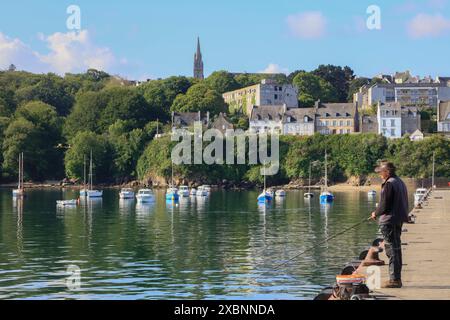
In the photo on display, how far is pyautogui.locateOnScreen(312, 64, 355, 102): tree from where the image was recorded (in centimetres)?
19075

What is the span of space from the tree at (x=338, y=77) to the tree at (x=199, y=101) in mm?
31330

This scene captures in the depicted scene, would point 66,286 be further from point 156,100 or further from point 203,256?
point 156,100

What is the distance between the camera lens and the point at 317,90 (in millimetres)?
180500

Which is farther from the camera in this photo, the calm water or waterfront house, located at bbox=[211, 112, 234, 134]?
waterfront house, located at bbox=[211, 112, 234, 134]

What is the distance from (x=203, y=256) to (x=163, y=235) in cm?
1230

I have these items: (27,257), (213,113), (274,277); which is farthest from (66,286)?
(213,113)

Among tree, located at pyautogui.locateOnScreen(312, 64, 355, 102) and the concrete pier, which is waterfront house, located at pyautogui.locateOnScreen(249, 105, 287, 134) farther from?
the concrete pier

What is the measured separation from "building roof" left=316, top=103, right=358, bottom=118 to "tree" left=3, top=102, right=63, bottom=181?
4429 centimetres

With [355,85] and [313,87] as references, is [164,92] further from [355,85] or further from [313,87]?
[355,85]

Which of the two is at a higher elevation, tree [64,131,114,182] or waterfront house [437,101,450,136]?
waterfront house [437,101,450,136]

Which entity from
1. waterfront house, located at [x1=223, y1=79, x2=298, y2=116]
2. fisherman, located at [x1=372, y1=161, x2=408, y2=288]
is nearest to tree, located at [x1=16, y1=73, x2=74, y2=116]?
waterfront house, located at [x1=223, y1=79, x2=298, y2=116]

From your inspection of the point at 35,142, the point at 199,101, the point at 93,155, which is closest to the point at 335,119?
the point at 199,101

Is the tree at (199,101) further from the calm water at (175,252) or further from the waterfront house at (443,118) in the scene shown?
the calm water at (175,252)

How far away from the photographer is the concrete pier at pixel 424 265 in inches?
792
